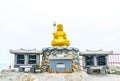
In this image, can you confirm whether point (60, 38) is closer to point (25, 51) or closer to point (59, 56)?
point (59, 56)

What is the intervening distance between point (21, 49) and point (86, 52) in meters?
7.39

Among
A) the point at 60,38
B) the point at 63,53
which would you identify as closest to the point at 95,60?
the point at 63,53

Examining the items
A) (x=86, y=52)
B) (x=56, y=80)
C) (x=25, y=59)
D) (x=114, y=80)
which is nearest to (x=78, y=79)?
(x=56, y=80)

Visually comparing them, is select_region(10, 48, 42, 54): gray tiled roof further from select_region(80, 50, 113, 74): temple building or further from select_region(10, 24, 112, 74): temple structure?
select_region(80, 50, 113, 74): temple building

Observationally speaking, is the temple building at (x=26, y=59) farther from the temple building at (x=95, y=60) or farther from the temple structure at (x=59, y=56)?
the temple building at (x=95, y=60)

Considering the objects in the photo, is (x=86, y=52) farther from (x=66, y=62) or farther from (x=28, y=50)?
(x=28, y=50)

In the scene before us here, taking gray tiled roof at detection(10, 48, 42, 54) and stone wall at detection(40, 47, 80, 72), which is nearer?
stone wall at detection(40, 47, 80, 72)

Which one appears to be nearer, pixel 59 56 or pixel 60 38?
pixel 59 56

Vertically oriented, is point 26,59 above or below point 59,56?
below

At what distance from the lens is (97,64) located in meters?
21.2

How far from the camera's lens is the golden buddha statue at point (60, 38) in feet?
70.4

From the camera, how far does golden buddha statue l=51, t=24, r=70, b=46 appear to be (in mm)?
21453

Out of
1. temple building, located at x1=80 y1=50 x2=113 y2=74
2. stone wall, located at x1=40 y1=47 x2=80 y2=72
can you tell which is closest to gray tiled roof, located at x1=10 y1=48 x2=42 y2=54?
stone wall, located at x1=40 y1=47 x2=80 y2=72

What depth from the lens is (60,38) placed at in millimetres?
22000
